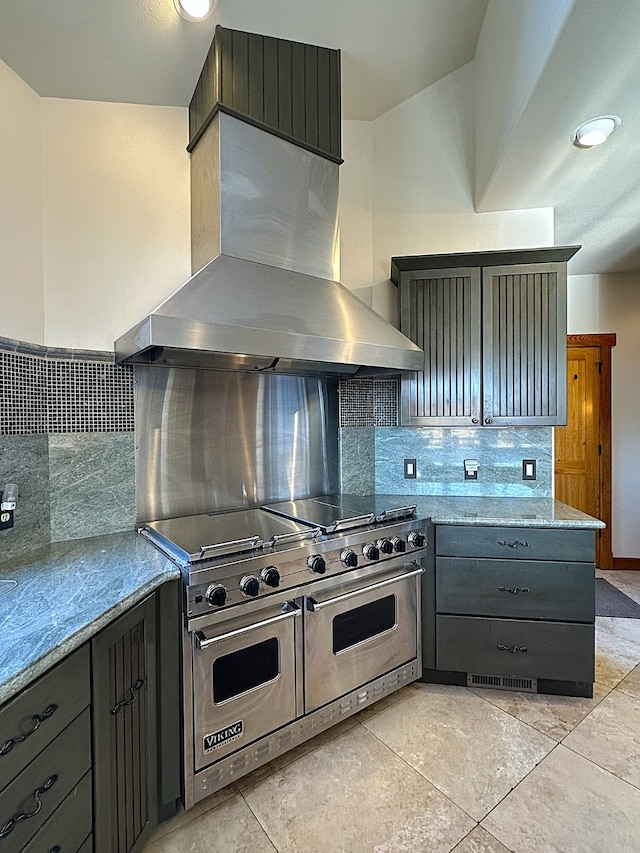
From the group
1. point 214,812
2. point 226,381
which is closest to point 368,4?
point 226,381

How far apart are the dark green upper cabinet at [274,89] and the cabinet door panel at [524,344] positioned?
1213mm

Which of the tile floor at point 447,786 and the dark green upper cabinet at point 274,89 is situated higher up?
the dark green upper cabinet at point 274,89

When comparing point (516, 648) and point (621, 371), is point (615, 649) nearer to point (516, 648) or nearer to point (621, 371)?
point (516, 648)

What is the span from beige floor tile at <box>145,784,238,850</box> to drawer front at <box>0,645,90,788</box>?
0.77m

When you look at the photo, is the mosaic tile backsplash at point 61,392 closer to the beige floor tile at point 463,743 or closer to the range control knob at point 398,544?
the range control knob at point 398,544

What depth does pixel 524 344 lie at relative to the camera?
2525mm

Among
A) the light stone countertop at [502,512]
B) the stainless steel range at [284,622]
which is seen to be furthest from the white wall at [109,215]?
the light stone countertop at [502,512]

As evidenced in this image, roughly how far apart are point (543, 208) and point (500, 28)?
978mm

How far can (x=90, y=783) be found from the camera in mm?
1153

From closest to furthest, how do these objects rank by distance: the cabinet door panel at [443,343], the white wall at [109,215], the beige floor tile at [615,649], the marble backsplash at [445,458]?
the white wall at [109,215], the beige floor tile at [615,649], the cabinet door panel at [443,343], the marble backsplash at [445,458]

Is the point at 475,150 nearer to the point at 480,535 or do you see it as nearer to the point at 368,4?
the point at 368,4

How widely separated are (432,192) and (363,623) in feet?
8.61

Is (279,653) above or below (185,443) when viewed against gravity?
below

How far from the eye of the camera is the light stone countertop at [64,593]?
985 mm
